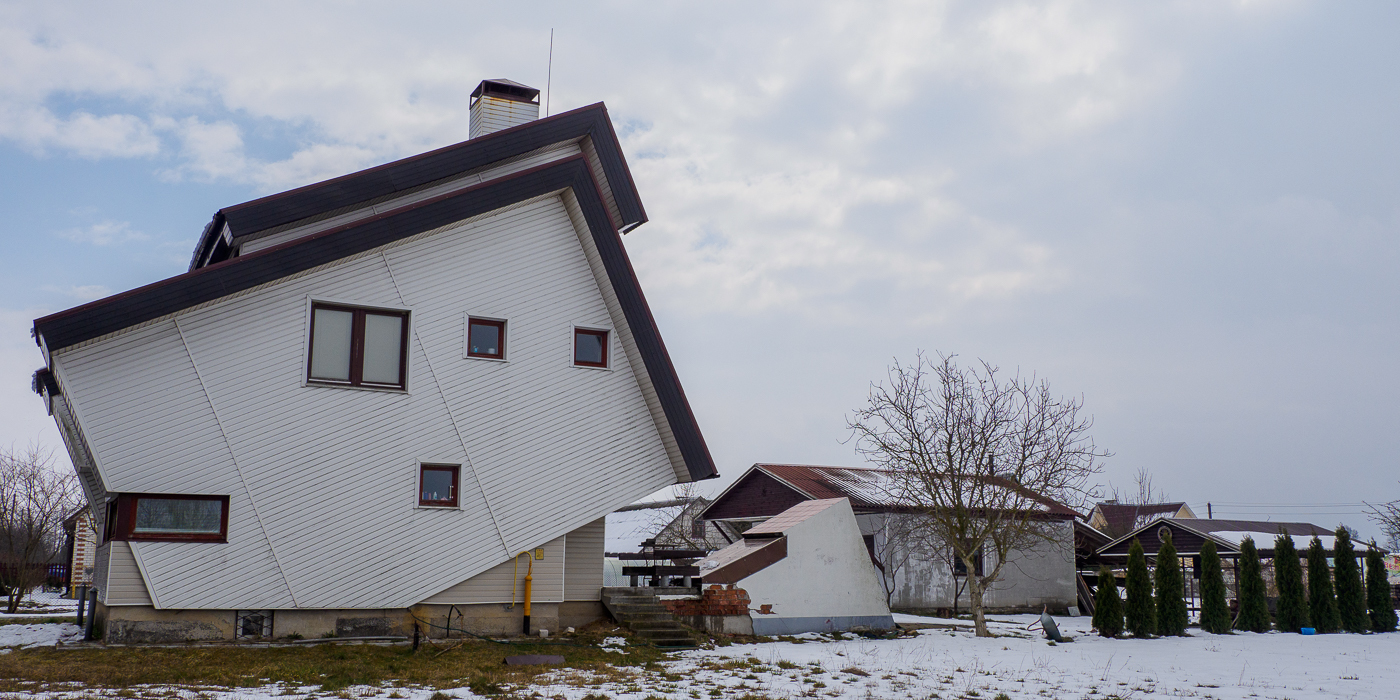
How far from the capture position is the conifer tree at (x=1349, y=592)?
2141 cm

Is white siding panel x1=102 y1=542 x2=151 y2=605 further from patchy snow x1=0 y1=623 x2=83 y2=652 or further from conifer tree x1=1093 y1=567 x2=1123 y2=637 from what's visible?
conifer tree x1=1093 y1=567 x2=1123 y2=637

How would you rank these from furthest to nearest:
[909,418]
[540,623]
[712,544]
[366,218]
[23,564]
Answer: [712,544] → [23,564] → [909,418] → [540,623] → [366,218]

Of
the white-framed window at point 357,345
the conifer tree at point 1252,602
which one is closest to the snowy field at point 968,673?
the conifer tree at point 1252,602

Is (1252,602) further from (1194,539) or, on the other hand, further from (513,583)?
(513,583)

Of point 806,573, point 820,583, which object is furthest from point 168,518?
point 820,583

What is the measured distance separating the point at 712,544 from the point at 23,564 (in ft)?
64.7

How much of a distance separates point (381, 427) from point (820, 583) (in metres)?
8.56

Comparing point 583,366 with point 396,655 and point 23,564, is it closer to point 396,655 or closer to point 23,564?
point 396,655

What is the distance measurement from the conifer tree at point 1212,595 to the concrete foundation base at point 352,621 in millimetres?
13181

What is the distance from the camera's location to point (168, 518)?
12.7 meters

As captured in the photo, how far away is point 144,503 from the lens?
1259 cm

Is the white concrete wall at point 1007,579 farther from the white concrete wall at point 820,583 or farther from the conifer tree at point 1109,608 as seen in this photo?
the white concrete wall at point 820,583

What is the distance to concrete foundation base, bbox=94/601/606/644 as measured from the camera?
40.7 ft

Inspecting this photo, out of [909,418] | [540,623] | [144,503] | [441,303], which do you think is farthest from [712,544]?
[144,503]
